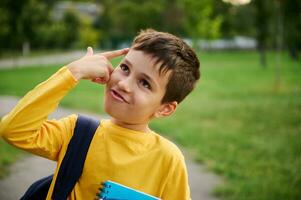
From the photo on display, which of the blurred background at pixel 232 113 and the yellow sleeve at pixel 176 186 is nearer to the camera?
the yellow sleeve at pixel 176 186

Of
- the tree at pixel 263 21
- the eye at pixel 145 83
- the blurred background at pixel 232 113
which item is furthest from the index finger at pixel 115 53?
the tree at pixel 263 21

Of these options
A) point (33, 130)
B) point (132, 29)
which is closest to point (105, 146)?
point (33, 130)

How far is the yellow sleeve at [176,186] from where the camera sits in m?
1.76

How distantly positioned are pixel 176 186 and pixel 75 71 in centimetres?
63

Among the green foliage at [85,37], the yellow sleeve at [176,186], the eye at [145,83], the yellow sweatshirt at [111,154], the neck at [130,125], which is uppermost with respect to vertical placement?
the eye at [145,83]

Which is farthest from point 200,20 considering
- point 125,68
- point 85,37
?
point 125,68

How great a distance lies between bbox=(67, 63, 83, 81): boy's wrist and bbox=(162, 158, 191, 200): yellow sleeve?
0.54m

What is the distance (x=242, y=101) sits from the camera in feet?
37.9

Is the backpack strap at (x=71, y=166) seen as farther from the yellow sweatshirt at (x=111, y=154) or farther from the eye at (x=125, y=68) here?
the eye at (x=125, y=68)

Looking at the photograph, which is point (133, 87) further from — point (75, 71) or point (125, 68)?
point (75, 71)

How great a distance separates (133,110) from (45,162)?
379 cm

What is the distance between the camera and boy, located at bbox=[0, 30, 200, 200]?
1698 mm

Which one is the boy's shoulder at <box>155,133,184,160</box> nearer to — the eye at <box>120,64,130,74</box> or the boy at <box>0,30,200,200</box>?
the boy at <box>0,30,200,200</box>

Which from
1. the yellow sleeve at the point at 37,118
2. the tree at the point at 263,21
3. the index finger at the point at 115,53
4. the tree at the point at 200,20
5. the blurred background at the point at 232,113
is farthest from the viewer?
the tree at the point at 200,20
